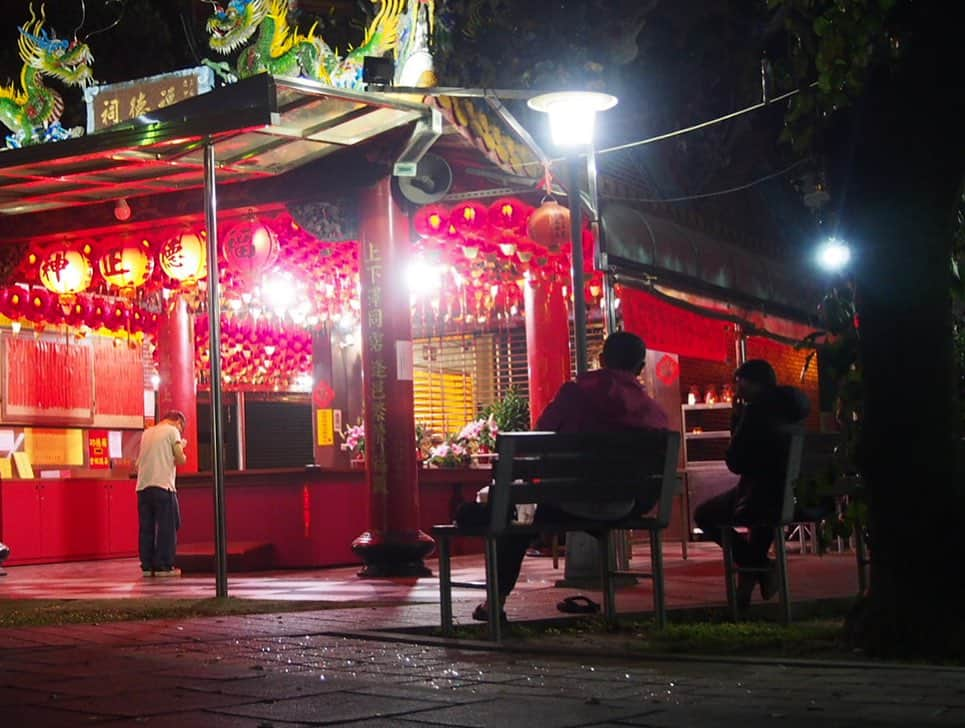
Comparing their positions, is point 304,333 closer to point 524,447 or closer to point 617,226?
point 617,226

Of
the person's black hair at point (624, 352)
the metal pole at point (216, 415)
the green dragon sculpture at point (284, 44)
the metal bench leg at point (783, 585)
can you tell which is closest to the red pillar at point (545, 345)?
the green dragon sculpture at point (284, 44)

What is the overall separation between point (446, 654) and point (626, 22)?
9.17 metres

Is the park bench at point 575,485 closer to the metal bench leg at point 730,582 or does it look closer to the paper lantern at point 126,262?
the metal bench leg at point 730,582

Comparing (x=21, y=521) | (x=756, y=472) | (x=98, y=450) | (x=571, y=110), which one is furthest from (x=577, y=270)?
(x=98, y=450)

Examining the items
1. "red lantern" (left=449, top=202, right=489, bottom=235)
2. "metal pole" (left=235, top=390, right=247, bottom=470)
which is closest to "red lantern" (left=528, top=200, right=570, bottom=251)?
"red lantern" (left=449, top=202, right=489, bottom=235)

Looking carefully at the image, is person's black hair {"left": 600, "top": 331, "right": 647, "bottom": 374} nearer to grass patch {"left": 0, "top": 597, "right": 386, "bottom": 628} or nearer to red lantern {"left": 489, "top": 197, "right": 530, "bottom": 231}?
grass patch {"left": 0, "top": 597, "right": 386, "bottom": 628}

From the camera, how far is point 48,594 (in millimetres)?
11070

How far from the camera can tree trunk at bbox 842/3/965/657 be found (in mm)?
5633

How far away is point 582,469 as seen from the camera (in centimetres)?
676

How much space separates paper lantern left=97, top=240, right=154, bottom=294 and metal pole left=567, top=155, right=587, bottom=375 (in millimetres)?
5597

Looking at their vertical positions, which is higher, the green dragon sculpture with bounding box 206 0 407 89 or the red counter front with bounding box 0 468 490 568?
the green dragon sculpture with bounding box 206 0 407 89

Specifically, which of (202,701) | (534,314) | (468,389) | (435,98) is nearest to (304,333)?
(468,389)

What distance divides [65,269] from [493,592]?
9.53 metres

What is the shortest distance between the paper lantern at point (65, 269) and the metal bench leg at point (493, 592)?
9414 millimetres
